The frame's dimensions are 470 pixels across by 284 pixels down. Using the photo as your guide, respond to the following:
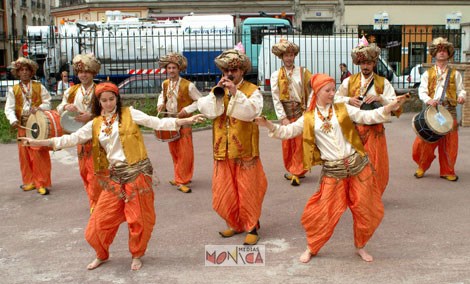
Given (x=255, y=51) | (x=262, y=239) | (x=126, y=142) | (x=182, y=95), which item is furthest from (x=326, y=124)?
(x=255, y=51)

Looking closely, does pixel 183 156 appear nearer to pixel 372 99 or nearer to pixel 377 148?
pixel 377 148

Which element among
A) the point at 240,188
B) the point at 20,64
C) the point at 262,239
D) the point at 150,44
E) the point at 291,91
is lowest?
the point at 262,239

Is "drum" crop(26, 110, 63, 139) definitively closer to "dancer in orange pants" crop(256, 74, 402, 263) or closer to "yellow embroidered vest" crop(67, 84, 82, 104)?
"yellow embroidered vest" crop(67, 84, 82, 104)

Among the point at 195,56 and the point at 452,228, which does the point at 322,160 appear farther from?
the point at 195,56

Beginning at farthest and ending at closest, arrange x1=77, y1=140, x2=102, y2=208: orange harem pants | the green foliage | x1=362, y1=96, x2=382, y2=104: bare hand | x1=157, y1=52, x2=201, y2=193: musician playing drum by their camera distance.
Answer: the green foliage, x1=157, y1=52, x2=201, y2=193: musician playing drum, x1=77, y1=140, x2=102, y2=208: orange harem pants, x1=362, y1=96, x2=382, y2=104: bare hand

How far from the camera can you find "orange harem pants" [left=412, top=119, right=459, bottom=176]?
8031mm

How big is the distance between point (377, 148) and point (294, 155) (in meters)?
1.67

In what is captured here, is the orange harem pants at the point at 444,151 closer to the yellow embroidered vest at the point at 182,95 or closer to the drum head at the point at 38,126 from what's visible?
the yellow embroidered vest at the point at 182,95

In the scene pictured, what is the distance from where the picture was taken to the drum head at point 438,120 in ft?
24.7

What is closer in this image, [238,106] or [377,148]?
[238,106]

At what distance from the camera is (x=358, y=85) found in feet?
22.4

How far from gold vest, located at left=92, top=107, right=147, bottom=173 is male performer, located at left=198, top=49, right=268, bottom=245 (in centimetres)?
70

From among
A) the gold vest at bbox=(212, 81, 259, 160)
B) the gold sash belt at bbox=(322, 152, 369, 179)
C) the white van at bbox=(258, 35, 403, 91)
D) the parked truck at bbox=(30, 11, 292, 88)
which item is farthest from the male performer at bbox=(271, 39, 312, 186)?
the white van at bbox=(258, 35, 403, 91)

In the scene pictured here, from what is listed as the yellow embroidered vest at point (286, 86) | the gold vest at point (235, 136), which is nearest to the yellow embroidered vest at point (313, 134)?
the gold vest at point (235, 136)
